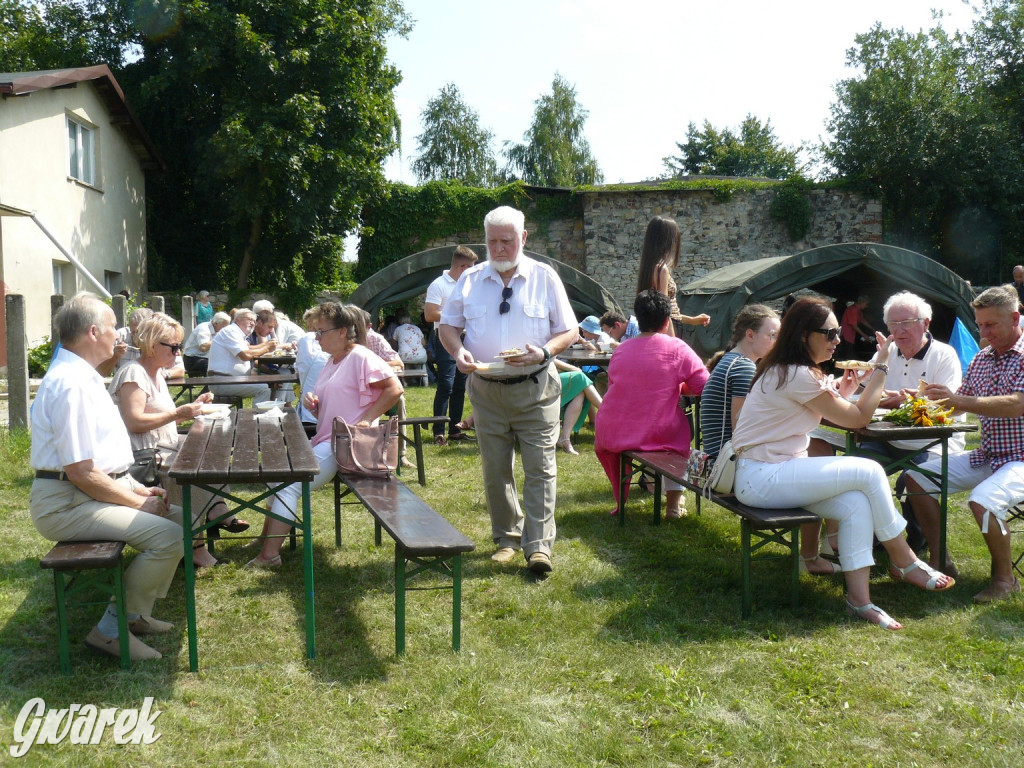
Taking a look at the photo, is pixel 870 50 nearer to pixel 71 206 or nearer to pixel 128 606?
pixel 71 206

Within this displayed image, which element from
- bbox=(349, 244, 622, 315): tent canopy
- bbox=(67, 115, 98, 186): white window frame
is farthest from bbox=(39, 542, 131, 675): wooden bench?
bbox=(67, 115, 98, 186): white window frame

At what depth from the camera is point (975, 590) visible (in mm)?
4285

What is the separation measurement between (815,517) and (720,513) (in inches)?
82.7

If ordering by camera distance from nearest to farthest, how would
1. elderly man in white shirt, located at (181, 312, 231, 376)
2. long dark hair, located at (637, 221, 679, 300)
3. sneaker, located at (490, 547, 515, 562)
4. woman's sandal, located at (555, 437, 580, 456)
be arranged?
sneaker, located at (490, 547, 515, 562) → long dark hair, located at (637, 221, 679, 300) → woman's sandal, located at (555, 437, 580, 456) → elderly man in white shirt, located at (181, 312, 231, 376)

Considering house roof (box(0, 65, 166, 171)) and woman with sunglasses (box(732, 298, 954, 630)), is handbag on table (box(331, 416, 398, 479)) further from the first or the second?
house roof (box(0, 65, 166, 171))

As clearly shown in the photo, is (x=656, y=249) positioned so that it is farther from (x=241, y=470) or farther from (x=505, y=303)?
(x=241, y=470)

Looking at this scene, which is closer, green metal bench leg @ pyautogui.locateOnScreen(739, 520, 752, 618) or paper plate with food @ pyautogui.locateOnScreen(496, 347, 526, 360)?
green metal bench leg @ pyautogui.locateOnScreen(739, 520, 752, 618)

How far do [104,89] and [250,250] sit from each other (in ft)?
Result: 16.2

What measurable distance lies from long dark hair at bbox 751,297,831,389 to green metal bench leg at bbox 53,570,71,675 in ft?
10.00

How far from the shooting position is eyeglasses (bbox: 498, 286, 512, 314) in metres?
4.55

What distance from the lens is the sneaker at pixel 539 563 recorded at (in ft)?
14.5

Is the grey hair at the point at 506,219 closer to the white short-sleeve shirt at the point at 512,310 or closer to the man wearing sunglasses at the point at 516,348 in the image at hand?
the man wearing sunglasses at the point at 516,348

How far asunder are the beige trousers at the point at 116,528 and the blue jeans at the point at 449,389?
4947 mm

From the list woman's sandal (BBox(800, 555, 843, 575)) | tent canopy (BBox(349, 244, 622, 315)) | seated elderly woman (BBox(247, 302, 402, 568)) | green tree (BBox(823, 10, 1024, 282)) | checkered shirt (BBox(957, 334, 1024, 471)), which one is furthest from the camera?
green tree (BBox(823, 10, 1024, 282))
